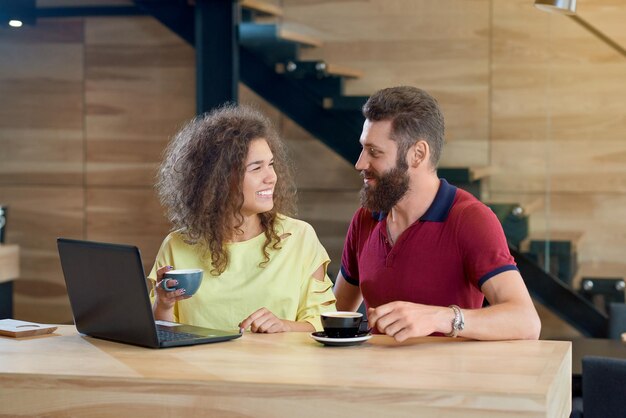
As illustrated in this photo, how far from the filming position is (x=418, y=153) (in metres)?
2.98

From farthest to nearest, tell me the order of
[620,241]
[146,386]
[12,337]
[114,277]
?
1. [620,241]
2. [12,337]
3. [114,277]
4. [146,386]

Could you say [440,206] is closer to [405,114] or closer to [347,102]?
[405,114]

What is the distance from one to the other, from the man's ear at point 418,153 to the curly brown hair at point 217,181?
1.30 feet

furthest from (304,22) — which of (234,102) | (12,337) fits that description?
(12,337)

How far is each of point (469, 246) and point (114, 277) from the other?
3.27 ft

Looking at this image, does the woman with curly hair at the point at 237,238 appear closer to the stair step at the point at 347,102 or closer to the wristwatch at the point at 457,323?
the wristwatch at the point at 457,323

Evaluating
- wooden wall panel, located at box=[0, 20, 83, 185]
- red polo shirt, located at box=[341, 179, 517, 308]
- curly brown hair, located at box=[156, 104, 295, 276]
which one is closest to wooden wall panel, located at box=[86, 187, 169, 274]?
wooden wall panel, located at box=[0, 20, 83, 185]

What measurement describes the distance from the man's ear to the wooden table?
2.59ft

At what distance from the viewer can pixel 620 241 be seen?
5391mm

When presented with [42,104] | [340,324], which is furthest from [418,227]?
[42,104]

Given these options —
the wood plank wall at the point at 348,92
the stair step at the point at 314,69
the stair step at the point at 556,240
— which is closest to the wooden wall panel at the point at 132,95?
the wood plank wall at the point at 348,92

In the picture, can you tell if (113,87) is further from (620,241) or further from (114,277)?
(114,277)

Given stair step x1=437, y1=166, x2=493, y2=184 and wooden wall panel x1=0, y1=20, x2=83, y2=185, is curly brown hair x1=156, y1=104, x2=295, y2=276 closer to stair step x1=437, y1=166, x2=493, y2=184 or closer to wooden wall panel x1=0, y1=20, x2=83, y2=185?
stair step x1=437, y1=166, x2=493, y2=184

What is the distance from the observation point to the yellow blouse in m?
2.79
